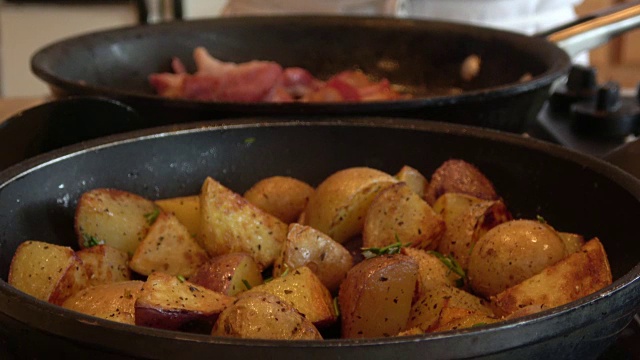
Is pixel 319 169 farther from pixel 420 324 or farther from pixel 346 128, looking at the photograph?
pixel 420 324

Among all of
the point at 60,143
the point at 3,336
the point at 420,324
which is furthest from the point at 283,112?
the point at 3,336

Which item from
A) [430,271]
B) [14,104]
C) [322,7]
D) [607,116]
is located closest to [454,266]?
[430,271]

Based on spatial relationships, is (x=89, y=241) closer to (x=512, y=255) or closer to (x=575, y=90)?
(x=512, y=255)

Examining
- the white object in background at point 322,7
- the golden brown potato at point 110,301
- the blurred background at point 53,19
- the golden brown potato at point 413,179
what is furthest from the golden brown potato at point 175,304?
the blurred background at point 53,19

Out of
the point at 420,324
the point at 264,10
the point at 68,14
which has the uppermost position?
the point at 420,324

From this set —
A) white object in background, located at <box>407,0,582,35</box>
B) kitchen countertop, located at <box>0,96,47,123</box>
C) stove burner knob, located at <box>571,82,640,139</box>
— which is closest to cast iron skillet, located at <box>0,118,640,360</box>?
stove burner knob, located at <box>571,82,640,139</box>

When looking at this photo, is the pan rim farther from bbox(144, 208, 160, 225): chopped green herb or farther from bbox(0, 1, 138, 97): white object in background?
bbox(0, 1, 138, 97): white object in background
